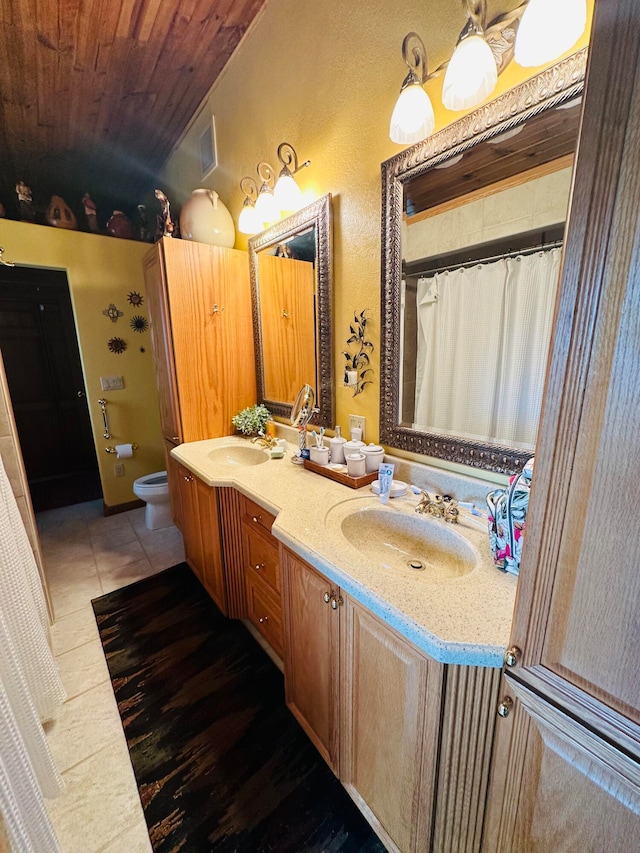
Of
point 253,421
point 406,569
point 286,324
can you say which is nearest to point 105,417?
point 253,421

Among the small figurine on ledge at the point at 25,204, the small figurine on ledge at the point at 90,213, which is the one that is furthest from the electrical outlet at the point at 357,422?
the small figurine on ledge at the point at 25,204

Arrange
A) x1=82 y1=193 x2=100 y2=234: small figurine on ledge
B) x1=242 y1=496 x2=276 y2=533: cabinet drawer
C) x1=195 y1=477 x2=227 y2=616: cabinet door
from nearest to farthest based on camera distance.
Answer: x1=242 y1=496 x2=276 y2=533: cabinet drawer
x1=195 y1=477 x2=227 y2=616: cabinet door
x1=82 y1=193 x2=100 y2=234: small figurine on ledge

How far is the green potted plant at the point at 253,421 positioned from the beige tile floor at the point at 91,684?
3.32ft

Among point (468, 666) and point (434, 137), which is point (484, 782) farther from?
point (434, 137)

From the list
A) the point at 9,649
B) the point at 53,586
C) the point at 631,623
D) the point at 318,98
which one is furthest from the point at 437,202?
the point at 53,586

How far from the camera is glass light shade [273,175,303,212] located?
1524 mm

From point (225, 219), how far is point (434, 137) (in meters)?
1.38

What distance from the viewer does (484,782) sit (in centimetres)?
67

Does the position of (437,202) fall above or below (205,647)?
above

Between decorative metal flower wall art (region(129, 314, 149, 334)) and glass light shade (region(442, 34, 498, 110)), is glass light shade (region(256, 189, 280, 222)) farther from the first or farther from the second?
decorative metal flower wall art (region(129, 314, 149, 334))

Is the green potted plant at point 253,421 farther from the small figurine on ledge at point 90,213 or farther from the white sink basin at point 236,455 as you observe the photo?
the small figurine on ledge at point 90,213

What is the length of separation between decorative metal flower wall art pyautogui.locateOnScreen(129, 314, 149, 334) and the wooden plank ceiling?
97 centimetres

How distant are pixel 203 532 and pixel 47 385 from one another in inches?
A: 126

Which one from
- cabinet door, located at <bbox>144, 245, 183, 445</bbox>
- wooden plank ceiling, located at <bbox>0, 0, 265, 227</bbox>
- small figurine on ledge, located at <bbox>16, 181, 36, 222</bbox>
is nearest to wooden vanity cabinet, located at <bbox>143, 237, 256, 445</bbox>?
cabinet door, located at <bbox>144, 245, 183, 445</bbox>
